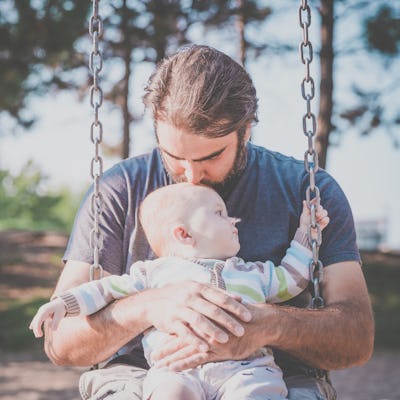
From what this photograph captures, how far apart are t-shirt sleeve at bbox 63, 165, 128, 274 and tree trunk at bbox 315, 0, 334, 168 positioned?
6316 millimetres

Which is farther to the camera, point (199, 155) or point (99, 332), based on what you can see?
point (199, 155)

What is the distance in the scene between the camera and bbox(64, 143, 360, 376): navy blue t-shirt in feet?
8.84

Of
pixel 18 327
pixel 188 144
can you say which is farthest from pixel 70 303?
pixel 18 327

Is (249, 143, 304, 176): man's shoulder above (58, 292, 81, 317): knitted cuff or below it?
above

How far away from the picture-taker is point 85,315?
2.50m

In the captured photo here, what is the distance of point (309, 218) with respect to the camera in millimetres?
2547

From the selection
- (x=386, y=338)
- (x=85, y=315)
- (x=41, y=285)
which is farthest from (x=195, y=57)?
(x=41, y=285)

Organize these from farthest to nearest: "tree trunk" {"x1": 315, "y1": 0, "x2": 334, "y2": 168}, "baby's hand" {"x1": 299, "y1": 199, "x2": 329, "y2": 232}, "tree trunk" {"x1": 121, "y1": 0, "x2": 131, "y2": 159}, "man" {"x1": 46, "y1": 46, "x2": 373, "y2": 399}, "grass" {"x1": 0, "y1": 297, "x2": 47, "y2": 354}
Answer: "tree trunk" {"x1": 121, "y1": 0, "x2": 131, "y2": 159} → "grass" {"x1": 0, "y1": 297, "x2": 47, "y2": 354} → "tree trunk" {"x1": 315, "y1": 0, "x2": 334, "y2": 168} → "baby's hand" {"x1": 299, "y1": 199, "x2": 329, "y2": 232} → "man" {"x1": 46, "y1": 46, "x2": 373, "y2": 399}

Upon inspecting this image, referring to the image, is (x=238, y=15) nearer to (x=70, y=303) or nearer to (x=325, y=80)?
(x=325, y=80)

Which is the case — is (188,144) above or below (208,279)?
above

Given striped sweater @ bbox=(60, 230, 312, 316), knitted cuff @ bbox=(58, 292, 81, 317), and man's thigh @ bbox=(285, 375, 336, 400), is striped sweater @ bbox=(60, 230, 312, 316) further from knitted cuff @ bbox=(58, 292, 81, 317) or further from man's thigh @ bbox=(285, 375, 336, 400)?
man's thigh @ bbox=(285, 375, 336, 400)

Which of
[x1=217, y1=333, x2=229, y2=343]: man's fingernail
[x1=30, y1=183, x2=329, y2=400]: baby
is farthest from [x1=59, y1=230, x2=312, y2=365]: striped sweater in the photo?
[x1=217, y1=333, x2=229, y2=343]: man's fingernail

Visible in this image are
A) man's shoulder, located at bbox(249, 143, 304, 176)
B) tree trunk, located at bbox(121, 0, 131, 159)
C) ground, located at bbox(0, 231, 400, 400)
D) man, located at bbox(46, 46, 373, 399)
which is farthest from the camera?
tree trunk, located at bbox(121, 0, 131, 159)

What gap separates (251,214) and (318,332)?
565 mm
